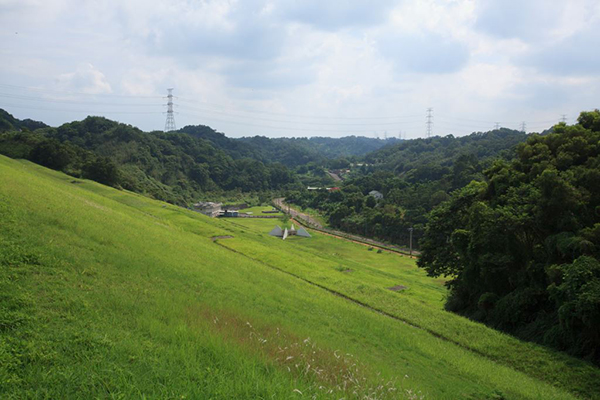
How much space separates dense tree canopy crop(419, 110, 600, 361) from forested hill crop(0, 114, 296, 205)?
1835 inches

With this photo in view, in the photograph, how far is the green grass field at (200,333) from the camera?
20.8ft

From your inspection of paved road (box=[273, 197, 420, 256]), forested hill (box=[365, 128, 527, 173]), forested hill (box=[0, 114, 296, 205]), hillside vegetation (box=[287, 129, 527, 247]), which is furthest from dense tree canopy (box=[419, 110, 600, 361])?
forested hill (box=[365, 128, 527, 173])

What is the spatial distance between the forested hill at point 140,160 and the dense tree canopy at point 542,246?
4660 cm

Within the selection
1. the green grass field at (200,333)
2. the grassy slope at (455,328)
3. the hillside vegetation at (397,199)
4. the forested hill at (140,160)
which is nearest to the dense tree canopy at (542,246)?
the grassy slope at (455,328)

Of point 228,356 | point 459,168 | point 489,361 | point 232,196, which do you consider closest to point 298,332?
point 228,356

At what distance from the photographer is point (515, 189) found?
69.0ft

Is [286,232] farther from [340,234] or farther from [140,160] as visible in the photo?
[140,160]

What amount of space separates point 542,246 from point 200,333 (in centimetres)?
1607

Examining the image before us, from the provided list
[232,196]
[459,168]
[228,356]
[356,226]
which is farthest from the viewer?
[232,196]

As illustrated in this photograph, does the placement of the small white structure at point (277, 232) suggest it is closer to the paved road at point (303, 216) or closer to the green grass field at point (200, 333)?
the paved road at point (303, 216)

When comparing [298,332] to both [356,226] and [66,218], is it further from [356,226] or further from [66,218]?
[356,226]

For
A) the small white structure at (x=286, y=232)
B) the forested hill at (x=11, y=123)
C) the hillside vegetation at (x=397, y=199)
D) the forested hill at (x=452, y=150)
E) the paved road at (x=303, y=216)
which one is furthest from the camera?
the forested hill at (x=452, y=150)

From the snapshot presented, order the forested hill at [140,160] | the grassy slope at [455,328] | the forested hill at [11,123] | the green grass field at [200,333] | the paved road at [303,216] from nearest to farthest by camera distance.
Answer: the green grass field at [200,333]
the grassy slope at [455,328]
the forested hill at [140,160]
the paved road at [303,216]
the forested hill at [11,123]

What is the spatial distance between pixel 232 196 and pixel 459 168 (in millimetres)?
69696
